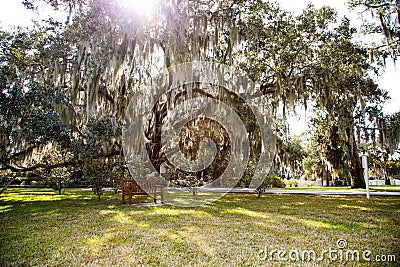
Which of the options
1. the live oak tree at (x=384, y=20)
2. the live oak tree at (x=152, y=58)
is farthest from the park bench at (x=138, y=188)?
the live oak tree at (x=384, y=20)

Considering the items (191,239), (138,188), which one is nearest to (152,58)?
(138,188)

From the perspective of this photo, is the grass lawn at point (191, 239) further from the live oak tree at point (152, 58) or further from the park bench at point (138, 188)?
the live oak tree at point (152, 58)

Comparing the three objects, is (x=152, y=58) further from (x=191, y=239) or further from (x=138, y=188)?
(x=191, y=239)

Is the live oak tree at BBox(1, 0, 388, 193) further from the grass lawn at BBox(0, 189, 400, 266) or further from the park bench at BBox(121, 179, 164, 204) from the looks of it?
the grass lawn at BBox(0, 189, 400, 266)

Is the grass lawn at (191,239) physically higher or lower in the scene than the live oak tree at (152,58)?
lower

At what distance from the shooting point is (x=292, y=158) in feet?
53.9

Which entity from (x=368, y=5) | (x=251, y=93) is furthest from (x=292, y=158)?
(x=368, y=5)

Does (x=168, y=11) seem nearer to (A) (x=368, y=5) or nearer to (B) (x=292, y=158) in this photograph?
(A) (x=368, y=5)

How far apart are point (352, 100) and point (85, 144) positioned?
9.09 metres

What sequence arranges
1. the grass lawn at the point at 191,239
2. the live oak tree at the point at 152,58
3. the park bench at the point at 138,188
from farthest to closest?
the park bench at the point at 138,188 < the live oak tree at the point at 152,58 < the grass lawn at the point at 191,239

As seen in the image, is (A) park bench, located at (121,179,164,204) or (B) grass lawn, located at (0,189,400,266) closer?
(B) grass lawn, located at (0,189,400,266)

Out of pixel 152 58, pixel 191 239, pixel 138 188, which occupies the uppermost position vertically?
pixel 152 58

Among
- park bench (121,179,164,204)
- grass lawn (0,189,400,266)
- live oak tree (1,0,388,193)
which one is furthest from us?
park bench (121,179,164,204)

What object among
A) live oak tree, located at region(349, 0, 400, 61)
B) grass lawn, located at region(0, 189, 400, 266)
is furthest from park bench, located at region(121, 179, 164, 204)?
live oak tree, located at region(349, 0, 400, 61)
